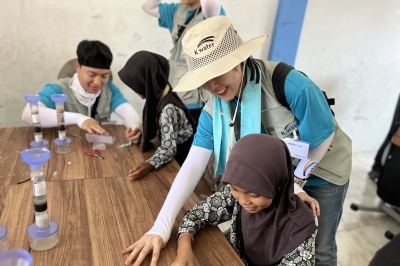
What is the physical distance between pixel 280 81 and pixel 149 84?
70 cm

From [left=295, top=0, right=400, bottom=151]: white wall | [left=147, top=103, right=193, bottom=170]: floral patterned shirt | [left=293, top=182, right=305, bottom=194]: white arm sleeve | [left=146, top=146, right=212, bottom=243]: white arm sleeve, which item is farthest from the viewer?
[left=295, top=0, right=400, bottom=151]: white wall

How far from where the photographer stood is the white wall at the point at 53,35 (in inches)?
91.7

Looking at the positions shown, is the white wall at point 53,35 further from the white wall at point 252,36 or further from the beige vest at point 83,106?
the beige vest at point 83,106

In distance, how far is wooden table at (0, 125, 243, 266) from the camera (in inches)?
34.8

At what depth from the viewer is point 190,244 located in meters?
0.93

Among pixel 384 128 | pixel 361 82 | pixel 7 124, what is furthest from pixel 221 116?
pixel 384 128

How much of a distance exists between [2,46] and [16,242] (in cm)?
200

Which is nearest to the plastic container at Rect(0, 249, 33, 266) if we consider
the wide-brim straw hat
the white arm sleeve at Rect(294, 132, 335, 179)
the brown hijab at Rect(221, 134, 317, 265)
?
the brown hijab at Rect(221, 134, 317, 265)

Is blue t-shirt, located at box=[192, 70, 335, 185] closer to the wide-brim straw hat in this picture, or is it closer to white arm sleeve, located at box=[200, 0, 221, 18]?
the wide-brim straw hat

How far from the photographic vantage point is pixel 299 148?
3.58 ft

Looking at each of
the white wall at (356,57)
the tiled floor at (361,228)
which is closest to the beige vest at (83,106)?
the tiled floor at (361,228)

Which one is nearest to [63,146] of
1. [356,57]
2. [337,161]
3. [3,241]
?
[3,241]

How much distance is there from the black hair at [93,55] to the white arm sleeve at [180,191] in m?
0.97

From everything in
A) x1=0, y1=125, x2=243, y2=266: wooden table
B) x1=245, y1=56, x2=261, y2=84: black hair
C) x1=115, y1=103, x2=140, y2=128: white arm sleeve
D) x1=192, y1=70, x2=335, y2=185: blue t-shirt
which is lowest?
x1=0, y1=125, x2=243, y2=266: wooden table
